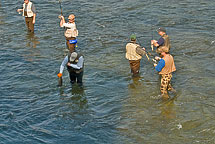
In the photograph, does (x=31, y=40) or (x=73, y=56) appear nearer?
(x=73, y=56)

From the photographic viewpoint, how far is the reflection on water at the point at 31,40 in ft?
57.3

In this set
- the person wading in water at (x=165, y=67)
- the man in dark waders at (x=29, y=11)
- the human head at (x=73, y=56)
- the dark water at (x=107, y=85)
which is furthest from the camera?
the man in dark waders at (x=29, y=11)

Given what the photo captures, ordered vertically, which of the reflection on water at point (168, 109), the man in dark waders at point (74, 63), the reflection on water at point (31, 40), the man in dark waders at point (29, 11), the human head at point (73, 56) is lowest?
the reflection on water at point (168, 109)

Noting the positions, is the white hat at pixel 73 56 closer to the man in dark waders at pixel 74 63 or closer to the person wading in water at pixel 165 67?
the man in dark waders at pixel 74 63

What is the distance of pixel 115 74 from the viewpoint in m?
14.0

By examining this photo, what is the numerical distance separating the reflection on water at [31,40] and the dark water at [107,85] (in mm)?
46

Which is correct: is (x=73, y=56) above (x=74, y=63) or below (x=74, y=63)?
above

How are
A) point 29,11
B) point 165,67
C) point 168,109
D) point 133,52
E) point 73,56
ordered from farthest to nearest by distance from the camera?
point 29,11
point 133,52
point 73,56
point 168,109
point 165,67

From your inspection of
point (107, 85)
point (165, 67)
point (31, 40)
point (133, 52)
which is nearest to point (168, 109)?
point (165, 67)

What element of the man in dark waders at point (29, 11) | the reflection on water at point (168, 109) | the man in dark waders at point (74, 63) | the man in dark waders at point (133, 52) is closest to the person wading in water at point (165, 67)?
the reflection on water at point (168, 109)

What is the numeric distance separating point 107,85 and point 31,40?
6.42 metres

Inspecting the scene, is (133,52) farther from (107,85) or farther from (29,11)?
(29,11)

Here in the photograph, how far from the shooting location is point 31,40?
1803 centimetres

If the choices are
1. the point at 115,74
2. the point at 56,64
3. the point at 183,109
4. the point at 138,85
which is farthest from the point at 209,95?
the point at 56,64
